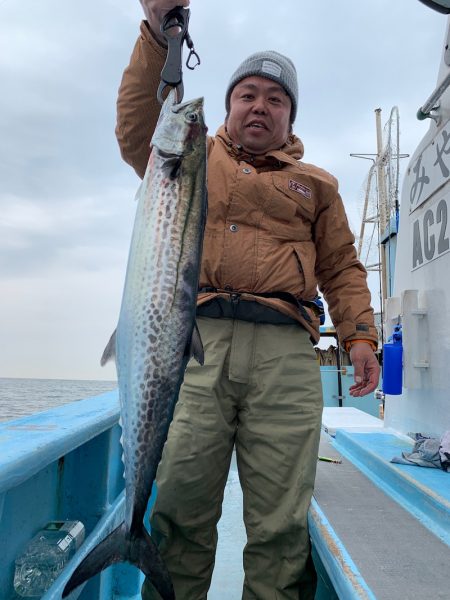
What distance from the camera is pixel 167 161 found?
1902 mm

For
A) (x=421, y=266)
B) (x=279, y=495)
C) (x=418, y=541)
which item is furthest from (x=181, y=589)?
(x=421, y=266)

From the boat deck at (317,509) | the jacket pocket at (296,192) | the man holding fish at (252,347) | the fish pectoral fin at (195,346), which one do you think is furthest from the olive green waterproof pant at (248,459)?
the jacket pocket at (296,192)

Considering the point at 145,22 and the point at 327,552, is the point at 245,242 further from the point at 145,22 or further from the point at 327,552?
the point at 327,552

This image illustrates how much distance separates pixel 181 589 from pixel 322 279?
1754 millimetres

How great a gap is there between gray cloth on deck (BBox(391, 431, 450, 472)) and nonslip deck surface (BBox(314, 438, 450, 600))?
307 millimetres

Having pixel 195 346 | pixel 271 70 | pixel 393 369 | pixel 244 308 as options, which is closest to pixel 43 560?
pixel 195 346

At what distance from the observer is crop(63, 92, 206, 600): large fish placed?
184cm

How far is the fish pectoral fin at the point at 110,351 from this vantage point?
6.24 ft

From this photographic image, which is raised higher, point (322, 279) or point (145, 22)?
point (145, 22)

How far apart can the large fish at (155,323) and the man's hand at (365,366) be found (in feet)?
3.99

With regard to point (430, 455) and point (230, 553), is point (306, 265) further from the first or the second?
point (230, 553)

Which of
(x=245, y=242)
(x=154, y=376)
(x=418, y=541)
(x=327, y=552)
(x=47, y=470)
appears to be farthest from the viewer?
(x=47, y=470)

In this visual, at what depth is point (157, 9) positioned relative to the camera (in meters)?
1.96

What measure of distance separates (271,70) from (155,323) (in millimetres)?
1624
